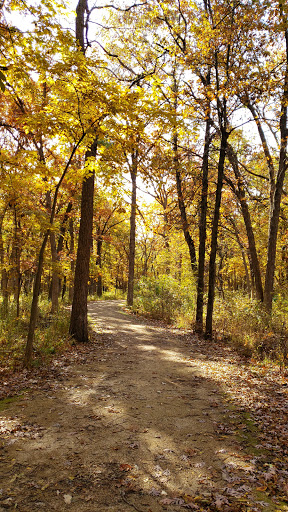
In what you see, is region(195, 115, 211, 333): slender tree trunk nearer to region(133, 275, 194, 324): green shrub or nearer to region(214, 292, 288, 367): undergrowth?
region(214, 292, 288, 367): undergrowth

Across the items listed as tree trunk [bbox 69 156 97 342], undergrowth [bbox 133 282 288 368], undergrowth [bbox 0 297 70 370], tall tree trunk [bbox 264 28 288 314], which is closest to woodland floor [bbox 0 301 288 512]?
undergrowth [bbox 0 297 70 370]

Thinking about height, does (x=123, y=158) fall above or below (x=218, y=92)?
below

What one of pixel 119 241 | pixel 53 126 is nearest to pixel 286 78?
pixel 53 126

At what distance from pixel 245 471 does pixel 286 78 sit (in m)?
8.56

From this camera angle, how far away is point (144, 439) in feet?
11.7

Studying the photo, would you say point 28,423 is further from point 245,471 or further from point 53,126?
point 53,126

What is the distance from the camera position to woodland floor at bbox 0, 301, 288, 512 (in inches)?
102

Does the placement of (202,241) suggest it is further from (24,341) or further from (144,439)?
(144,439)

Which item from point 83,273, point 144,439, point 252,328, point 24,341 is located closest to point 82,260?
point 83,273

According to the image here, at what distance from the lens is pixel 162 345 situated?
354 inches

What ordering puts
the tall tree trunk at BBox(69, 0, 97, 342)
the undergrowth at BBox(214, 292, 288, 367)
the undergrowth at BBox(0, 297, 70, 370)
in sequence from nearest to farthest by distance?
the undergrowth at BBox(0, 297, 70, 370) < the undergrowth at BBox(214, 292, 288, 367) < the tall tree trunk at BBox(69, 0, 97, 342)

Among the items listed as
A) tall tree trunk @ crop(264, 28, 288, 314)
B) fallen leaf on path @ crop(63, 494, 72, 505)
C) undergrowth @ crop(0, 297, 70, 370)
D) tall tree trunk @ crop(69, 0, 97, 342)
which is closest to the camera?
fallen leaf on path @ crop(63, 494, 72, 505)

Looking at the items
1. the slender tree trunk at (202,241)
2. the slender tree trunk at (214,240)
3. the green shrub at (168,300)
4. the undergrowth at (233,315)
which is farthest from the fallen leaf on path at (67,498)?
the green shrub at (168,300)

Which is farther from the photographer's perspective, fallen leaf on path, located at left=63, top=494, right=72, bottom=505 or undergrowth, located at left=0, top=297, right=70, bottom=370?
undergrowth, located at left=0, top=297, right=70, bottom=370
